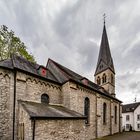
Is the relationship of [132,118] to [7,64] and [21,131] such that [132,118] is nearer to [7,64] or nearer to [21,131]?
[21,131]

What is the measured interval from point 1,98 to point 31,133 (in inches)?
148

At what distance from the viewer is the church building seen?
12188 millimetres

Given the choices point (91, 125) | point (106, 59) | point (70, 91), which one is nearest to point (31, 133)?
point (70, 91)

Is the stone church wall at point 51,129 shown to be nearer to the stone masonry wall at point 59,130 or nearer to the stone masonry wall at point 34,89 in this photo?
the stone masonry wall at point 59,130

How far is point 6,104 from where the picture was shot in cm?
1329

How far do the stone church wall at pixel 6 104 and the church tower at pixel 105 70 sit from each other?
2635 cm

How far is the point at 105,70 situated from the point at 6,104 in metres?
27.8

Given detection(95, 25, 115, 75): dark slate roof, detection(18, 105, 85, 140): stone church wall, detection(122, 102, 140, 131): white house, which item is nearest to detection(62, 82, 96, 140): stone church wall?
detection(18, 105, 85, 140): stone church wall

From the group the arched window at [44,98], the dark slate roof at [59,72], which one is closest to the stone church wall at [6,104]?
the arched window at [44,98]

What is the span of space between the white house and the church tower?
40.7 feet

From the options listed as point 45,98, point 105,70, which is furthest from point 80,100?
point 105,70

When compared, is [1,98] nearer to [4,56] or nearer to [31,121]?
[31,121]

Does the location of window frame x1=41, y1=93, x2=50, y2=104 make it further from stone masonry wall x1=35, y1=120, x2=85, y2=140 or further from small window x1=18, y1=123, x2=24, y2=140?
small window x1=18, y1=123, x2=24, y2=140

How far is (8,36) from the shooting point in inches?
928
